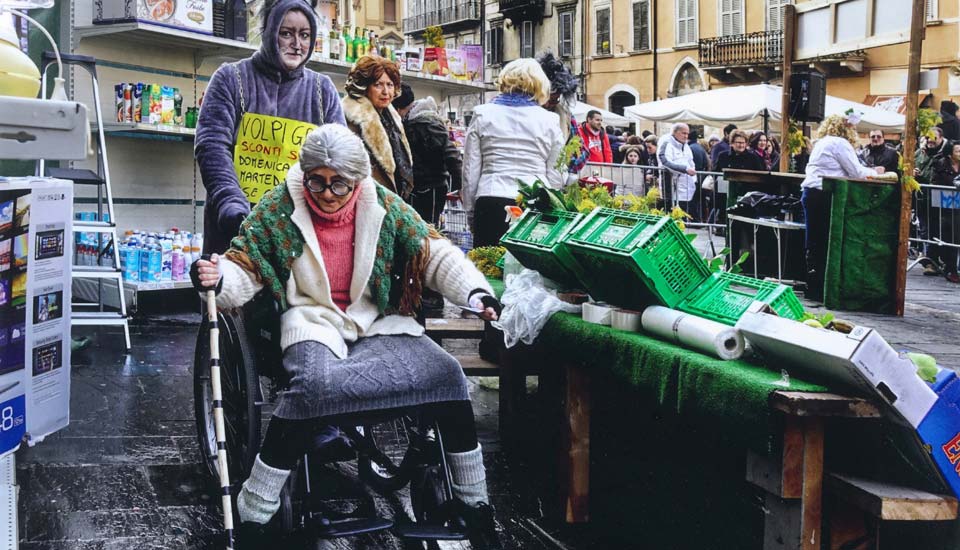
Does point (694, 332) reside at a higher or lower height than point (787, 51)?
lower

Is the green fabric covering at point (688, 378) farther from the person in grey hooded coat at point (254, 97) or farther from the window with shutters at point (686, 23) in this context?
the window with shutters at point (686, 23)

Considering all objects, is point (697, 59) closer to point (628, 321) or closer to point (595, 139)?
point (595, 139)

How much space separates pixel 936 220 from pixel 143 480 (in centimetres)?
1030

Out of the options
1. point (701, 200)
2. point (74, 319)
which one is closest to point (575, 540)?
point (74, 319)

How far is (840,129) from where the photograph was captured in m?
9.70

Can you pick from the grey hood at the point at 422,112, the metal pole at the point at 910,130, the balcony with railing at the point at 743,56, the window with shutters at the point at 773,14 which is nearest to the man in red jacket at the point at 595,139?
the metal pole at the point at 910,130

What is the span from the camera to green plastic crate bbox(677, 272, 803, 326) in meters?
3.39

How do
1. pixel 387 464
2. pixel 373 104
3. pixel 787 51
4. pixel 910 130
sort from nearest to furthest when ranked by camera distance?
pixel 387 464
pixel 373 104
pixel 910 130
pixel 787 51

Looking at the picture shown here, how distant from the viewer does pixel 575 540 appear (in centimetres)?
398

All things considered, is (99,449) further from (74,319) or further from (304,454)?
(74,319)

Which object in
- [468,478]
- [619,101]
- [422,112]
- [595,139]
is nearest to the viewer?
[468,478]

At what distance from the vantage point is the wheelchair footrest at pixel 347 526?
339cm

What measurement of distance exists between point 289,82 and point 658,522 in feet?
7.64

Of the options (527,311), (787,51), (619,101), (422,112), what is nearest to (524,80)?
(422,112)
